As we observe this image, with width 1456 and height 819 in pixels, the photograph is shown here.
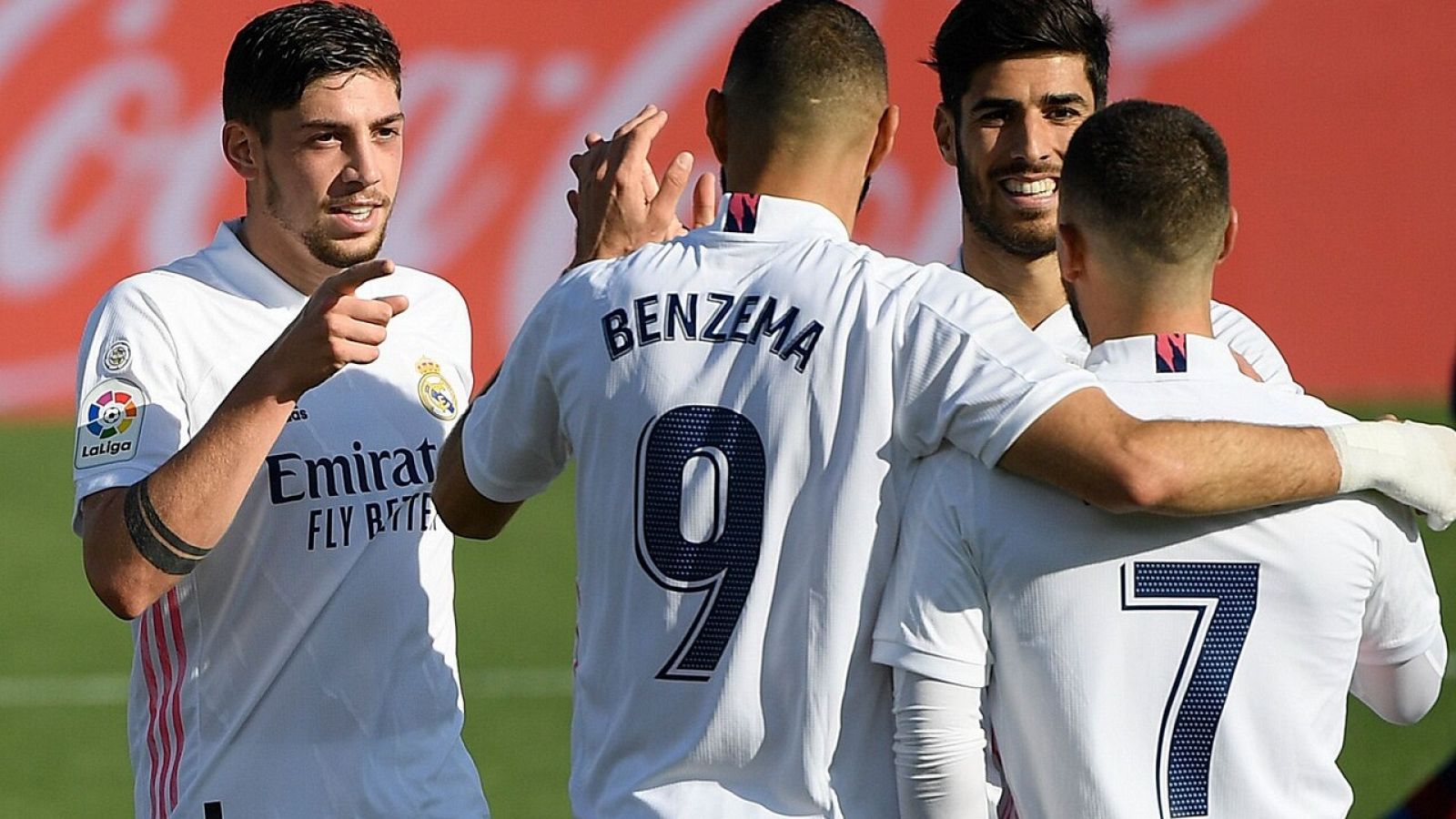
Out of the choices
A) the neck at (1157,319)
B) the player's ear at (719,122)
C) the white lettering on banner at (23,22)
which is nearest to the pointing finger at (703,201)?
the player's ear at (719,122)

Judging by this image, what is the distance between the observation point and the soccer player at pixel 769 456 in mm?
2797

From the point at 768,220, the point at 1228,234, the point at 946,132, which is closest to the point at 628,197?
the point at 768,220

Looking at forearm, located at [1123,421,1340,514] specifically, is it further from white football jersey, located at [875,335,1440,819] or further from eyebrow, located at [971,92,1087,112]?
A: eyebrow, located at [971,92,1087,112]

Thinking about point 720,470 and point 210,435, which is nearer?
point 720,470

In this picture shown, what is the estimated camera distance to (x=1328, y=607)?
2.79 metres

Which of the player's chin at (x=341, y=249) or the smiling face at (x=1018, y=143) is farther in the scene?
the smiling face at (x=1018, y=143)

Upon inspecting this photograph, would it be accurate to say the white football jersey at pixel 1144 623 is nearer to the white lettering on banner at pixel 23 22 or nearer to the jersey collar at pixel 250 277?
the jersey collar at pixel 250 277

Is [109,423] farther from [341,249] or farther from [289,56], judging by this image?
[289,56]

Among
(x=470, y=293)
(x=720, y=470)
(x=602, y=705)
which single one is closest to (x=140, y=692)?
(x=602, y=705)

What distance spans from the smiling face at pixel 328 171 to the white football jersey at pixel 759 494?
3.09 feet

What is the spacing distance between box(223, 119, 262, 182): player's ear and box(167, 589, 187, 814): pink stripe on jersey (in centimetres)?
81

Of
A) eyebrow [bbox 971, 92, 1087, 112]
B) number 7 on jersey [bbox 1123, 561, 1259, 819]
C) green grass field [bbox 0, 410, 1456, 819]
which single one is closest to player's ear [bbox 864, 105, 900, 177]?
number 7 on jersey [bbox 1123, 561, 1259, 819]

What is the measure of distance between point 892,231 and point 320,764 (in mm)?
10422

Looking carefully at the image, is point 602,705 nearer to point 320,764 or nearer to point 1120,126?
point 320,764
